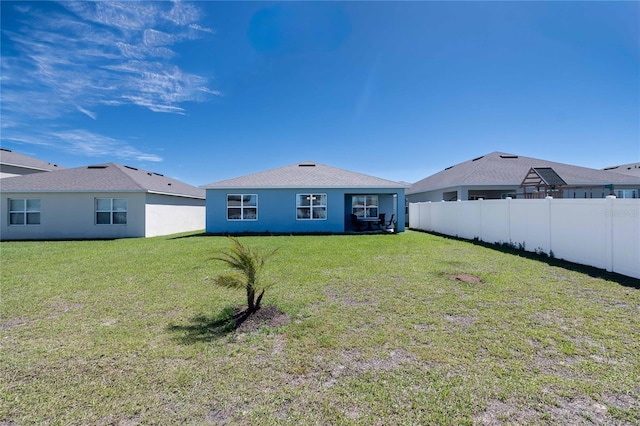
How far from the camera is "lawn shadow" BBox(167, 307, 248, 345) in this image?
11.9ft

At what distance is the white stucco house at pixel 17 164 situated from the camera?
67.6ft

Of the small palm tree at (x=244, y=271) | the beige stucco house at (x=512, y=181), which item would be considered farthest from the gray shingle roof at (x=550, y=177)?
the small palm tree at (x=244, y=271)

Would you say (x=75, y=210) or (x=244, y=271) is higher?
(x=75, y=210)

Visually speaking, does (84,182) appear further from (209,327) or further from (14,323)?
(209,327)

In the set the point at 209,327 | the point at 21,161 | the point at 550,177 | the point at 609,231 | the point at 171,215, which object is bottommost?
the point at 209,327

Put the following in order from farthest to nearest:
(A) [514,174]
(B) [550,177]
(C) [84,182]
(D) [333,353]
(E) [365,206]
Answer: (E) [365,206], (A) [514,174], (C) [84,182], (B) [550,177], (D) [333,353]

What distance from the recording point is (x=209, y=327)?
3.96 meters

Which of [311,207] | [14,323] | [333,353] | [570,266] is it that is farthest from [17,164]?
[570,266]

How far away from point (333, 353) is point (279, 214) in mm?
13875

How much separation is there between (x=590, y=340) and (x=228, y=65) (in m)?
15.6

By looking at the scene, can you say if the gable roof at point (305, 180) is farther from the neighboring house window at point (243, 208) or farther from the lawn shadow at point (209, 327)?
the lawn shadow at point (209, 327)

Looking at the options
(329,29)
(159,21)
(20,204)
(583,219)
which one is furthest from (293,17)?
(20,204)

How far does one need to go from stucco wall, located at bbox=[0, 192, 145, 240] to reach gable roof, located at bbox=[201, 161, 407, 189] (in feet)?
14.2

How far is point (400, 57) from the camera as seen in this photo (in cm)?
1301
